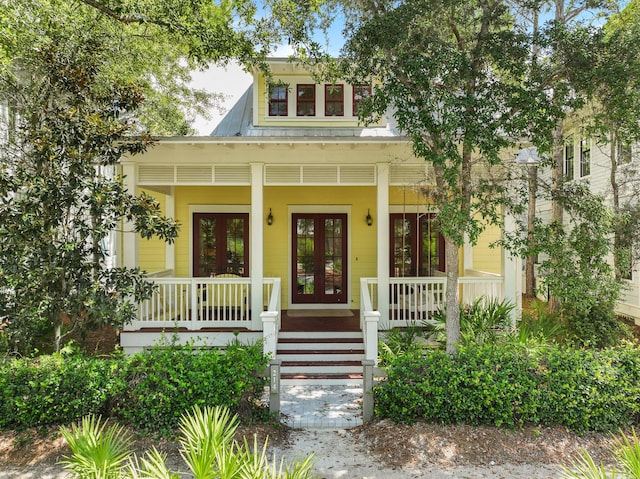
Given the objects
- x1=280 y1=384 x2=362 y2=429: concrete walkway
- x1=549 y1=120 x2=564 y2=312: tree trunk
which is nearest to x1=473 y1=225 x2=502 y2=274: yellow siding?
x1=549 y1=120 x2=564 y2=312: tree trunk

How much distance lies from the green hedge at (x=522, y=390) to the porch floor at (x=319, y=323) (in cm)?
334

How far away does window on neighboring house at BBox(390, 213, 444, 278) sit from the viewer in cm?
1127

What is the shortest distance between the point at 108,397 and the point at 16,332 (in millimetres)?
1972

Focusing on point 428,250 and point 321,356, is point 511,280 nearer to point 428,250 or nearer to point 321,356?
point 428,250

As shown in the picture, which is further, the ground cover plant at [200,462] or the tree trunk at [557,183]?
the tree trunk at [557,183]

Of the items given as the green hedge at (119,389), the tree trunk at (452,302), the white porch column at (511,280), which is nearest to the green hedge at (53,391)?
the green hedge at (119,389)

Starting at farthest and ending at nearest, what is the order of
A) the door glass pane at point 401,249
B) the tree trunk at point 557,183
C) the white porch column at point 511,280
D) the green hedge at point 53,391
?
1. the door glass pane at point 401,249
2. the white porch column at point 511,280
3. the tree trunk at point 557,183
4. the green hedge at point 53,391

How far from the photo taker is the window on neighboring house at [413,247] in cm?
1127

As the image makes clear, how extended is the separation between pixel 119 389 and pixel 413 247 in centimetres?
809

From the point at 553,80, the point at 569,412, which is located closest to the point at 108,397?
the point at 569,412

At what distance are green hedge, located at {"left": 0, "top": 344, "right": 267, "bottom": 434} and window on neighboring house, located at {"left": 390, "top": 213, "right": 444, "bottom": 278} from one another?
6.81 meters

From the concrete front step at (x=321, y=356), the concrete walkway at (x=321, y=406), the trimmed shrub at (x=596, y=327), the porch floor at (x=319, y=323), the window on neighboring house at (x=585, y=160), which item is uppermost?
the window on neighboring house at (x=585, y=160)

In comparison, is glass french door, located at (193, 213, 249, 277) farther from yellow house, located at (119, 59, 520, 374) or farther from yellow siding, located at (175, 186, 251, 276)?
yellow siding, located at (175, 186, 251, 276)

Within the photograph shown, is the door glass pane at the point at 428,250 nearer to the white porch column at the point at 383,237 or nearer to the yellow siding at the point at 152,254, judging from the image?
the white porch column at the point at 383,237
